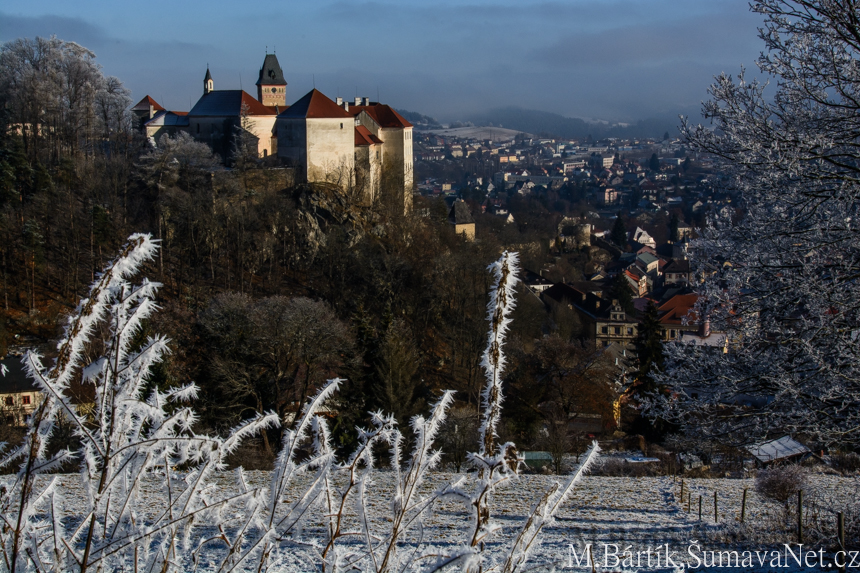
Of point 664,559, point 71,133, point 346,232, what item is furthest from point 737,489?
point 71,133

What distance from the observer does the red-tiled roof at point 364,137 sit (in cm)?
3257

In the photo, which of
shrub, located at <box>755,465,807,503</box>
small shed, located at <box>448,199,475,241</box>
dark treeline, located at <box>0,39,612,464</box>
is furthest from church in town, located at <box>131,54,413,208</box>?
shrub, located at <box>755,465,807,503</box>

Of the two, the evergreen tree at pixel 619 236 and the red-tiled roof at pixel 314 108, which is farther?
the evergreen tree at pixel 619 236

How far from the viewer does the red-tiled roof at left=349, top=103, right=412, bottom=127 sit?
3541 centimetres

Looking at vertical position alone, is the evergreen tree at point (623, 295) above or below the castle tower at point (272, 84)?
below

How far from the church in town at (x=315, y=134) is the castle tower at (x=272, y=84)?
7029mm

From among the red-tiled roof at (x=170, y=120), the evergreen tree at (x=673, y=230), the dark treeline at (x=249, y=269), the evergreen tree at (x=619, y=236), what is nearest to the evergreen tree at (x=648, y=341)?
the dark treeline at (x=249, y=269)

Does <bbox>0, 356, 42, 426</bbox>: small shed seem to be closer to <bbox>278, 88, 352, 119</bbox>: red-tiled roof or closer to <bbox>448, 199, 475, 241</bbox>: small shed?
<bbox>278, 88, 352, 119</bbox>: red-tiled roof

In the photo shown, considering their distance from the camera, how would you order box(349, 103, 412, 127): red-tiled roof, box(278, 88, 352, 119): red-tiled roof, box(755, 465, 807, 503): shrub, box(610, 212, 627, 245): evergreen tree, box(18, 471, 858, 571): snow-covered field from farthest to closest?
box(610, 212, 627, 245): evergreen tree, box(349, 103, 412, 127): red-tiled roof, box(278, 88, 352, 119): red-tiled roof, box(755, 465, 807, 503): shrub, box(18, 471, 858, 571): snow-covered field

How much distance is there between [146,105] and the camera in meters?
38.3

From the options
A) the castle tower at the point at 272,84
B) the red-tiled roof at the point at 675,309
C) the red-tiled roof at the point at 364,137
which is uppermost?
the castle tower at the point at 272,84

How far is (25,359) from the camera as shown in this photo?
77.0 inches

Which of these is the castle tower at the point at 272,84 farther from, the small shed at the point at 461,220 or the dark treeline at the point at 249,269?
the small shed at the point at 461,220

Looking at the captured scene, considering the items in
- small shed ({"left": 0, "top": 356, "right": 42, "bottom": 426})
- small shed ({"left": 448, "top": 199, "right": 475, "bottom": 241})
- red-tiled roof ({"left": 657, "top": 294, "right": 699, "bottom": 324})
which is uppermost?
small shed ({"left": 448, "top": 199, "right": 475, "bottom": 241})
